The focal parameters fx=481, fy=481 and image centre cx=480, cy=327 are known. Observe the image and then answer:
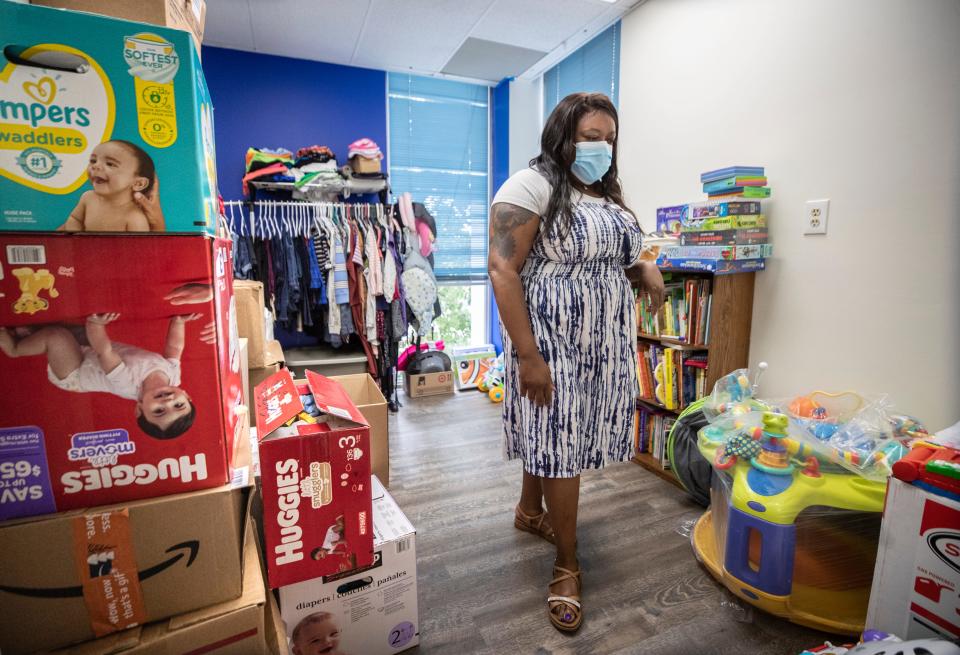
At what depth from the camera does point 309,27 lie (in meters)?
3.15

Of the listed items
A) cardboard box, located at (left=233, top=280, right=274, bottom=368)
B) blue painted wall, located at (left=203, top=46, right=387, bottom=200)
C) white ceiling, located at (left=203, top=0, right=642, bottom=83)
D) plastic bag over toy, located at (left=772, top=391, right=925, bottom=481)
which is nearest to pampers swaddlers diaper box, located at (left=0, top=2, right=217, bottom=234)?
cardboard box, located at (left=233, top=280, right=274, bottom=368)

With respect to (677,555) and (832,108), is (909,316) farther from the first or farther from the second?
(677,555)

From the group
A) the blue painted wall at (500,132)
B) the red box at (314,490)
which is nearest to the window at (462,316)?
the blue painted wall at (500,132)

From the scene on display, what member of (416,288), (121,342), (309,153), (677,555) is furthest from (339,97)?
(677,555)

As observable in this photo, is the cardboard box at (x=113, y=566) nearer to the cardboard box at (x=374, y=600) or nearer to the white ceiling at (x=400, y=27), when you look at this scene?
the cardboard box at (x=374, y=600)

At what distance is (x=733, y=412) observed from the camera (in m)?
1.76

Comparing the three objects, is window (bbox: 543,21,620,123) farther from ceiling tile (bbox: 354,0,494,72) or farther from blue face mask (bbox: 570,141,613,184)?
blue face mask (bbox: 570,141,613,184)

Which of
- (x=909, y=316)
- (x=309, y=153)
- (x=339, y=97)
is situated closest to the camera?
(x=909, y=316)

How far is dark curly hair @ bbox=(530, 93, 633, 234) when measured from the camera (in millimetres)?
1419

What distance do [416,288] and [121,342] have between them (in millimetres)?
2870

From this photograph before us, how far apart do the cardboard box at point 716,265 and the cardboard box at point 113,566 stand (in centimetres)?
193

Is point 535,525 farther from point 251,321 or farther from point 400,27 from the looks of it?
point 400,27

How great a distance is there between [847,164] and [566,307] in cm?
136

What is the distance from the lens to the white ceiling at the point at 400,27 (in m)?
2.89
